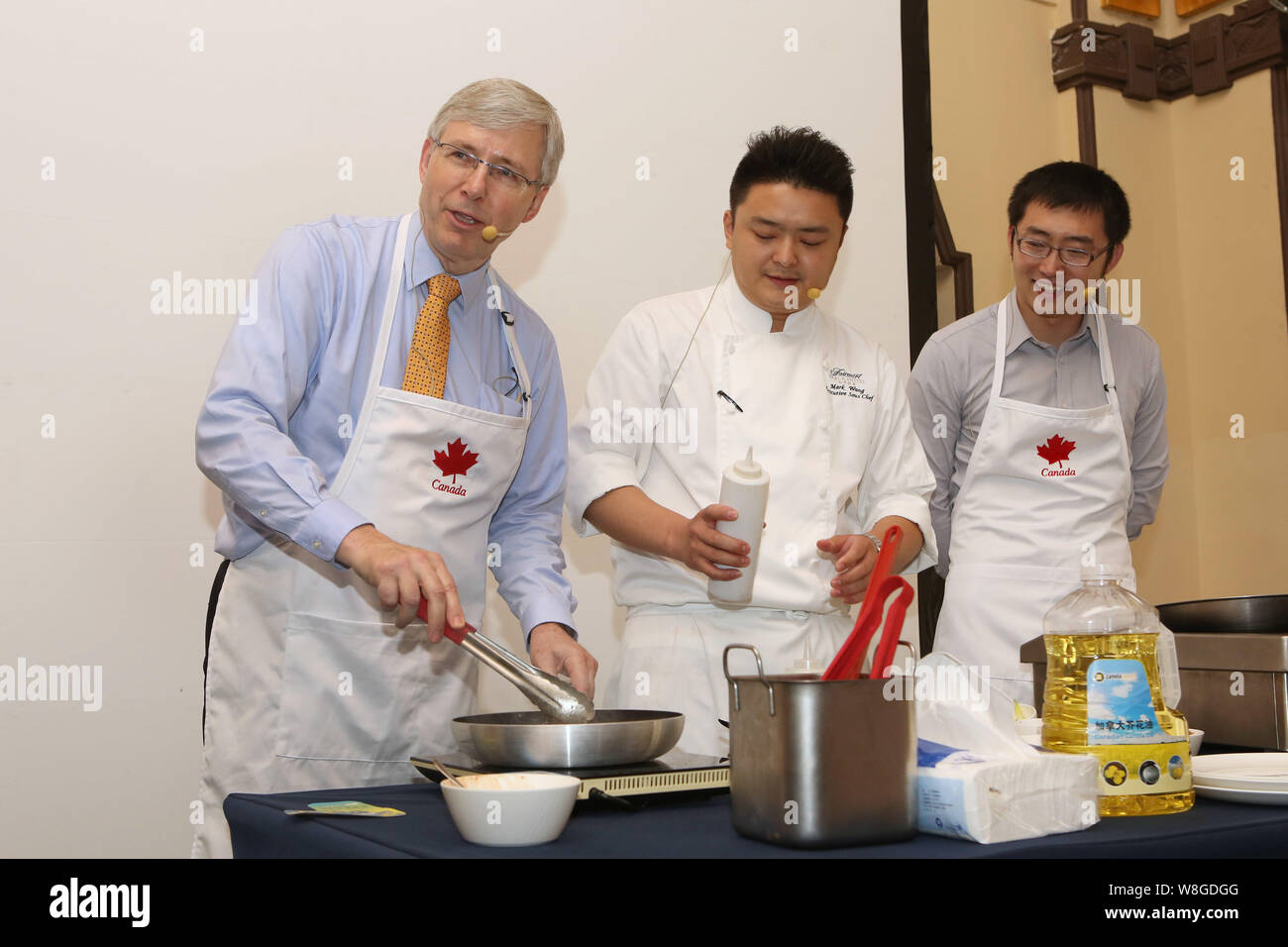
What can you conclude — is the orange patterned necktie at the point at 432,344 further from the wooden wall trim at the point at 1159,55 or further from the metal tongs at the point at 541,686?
the wooden wall trim at the point at 1159,55

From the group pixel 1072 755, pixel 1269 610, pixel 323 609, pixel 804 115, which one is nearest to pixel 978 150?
pixel 804 115

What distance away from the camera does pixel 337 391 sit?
1863 mm

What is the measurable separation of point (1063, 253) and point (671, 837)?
6.19 feet

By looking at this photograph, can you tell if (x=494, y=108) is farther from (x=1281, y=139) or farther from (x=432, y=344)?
(x=1281, y=139)

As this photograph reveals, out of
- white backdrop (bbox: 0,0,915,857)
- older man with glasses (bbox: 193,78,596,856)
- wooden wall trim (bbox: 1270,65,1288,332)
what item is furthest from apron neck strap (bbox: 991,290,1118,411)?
wooden wall trim (bbox: 1270,65,1288,332)

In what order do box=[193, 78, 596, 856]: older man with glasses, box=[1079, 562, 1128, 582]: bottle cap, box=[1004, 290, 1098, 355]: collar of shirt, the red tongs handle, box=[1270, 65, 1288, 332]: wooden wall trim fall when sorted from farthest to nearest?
box=[1270, 65, 1288, 332]: wooden wall trim
box=[1004, 290, 1098, 355]: collar of shirt
box=[193, 78, 596, 856]: older man with glasses
the red tongs handle
box=[1079, 562, 1128, 582]: bottle cap

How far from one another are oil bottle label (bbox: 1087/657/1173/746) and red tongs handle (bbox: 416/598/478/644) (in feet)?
2.28

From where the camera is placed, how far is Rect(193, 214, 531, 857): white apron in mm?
1777

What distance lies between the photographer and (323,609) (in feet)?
5.98

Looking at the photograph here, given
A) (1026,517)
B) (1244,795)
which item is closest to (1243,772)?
(1244,795)

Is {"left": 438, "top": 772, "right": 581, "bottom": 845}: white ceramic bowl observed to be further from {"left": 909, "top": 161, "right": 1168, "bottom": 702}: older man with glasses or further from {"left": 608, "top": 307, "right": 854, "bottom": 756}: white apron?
{"left": 909, "top": 161, "right": 1168, "bottom": 702}: older man with glasses

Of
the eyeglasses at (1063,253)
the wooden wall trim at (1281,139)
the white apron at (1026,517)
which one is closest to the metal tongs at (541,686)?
the white apron at (1026,517)

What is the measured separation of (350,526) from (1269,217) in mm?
4164
